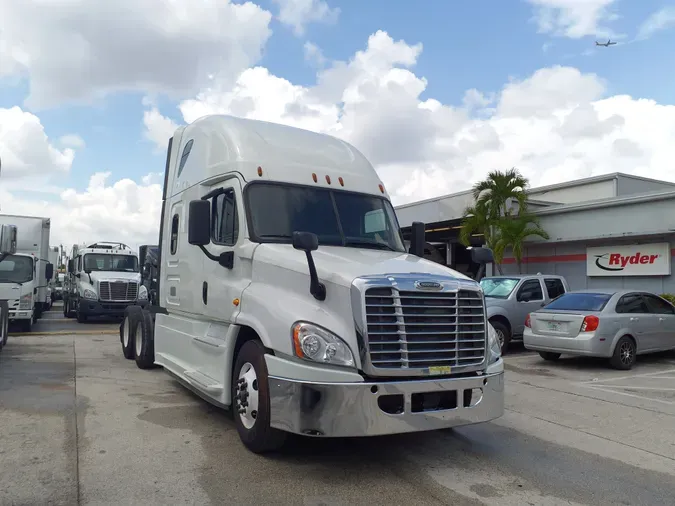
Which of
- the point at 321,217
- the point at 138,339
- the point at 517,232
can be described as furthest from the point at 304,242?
the point at 517,232

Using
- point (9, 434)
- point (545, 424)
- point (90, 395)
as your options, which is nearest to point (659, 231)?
point (545, 424)

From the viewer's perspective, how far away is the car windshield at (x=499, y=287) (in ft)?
46.1

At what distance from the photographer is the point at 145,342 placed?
33.5ft

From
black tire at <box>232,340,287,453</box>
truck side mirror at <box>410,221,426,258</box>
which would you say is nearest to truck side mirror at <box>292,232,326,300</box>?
black tire at <box>232,340,287,453</box>

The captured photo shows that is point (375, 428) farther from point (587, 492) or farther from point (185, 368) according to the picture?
point (185, 368)

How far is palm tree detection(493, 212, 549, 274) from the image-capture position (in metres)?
21.2

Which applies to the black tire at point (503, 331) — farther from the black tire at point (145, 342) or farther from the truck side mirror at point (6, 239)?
the truck side mirror at point (6, 239)

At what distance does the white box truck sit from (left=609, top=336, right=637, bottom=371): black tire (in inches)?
559

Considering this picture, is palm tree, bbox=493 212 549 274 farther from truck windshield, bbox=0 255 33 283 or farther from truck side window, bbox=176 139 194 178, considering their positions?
truck side window, bbox=176 139 194 178

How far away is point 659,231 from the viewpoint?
17.8 metres

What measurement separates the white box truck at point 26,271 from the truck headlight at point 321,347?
13390 millimetres

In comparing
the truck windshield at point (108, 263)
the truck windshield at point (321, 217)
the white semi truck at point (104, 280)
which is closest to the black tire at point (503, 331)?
the truck windshield at point (321, 217)

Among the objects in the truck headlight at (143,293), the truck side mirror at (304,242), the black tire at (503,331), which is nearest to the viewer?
the truck side mirror at (304,242)

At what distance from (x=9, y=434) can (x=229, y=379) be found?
7.64ft
